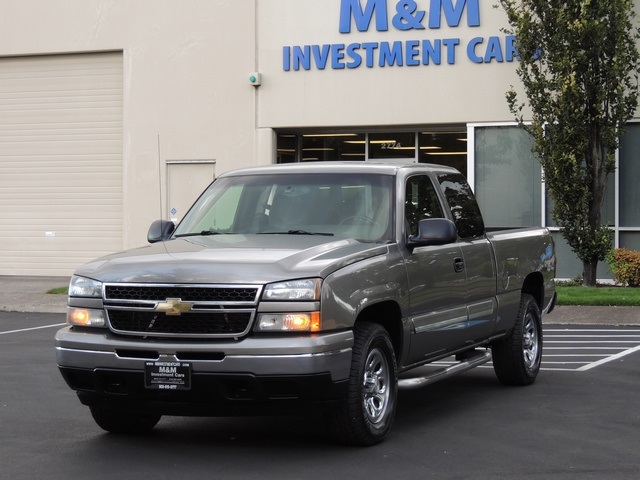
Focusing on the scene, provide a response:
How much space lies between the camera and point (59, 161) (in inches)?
1035

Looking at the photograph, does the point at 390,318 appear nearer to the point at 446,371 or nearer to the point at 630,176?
the point at 446,371

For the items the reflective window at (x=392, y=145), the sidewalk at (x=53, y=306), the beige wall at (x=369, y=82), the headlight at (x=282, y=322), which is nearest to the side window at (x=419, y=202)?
the headlight at (x=282, y=322)

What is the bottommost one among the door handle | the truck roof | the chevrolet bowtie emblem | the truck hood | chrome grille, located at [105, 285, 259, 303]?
the chevrolet bowtie emblem

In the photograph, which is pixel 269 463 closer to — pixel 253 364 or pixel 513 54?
pixel 253 364

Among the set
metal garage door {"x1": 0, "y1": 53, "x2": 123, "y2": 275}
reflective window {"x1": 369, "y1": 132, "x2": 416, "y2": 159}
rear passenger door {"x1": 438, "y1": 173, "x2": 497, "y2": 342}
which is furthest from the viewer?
metal garage door {"x1": 0, "y1": 53, "x2": 123, "y2": 275}

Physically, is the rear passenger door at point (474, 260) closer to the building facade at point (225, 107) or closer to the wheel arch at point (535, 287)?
the wheel arch at point (535, 287)

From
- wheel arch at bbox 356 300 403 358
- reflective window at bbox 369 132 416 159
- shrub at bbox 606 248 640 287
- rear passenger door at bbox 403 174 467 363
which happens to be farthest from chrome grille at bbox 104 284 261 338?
reflective window at bbox 369 132 416 159

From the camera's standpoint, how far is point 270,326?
23.6 feet

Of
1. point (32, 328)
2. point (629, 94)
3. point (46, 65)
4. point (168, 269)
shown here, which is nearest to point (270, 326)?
point (168, 269)

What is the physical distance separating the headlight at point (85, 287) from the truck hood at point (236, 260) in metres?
0.04

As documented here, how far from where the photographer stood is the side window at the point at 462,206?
9688mm

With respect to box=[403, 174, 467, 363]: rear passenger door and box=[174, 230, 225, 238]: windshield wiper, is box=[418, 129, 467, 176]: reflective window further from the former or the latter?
box=[174, 230, 225, 238]: windshield wiper

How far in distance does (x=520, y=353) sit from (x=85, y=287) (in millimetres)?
4393

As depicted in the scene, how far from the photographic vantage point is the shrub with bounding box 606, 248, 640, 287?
2059 centimetres
